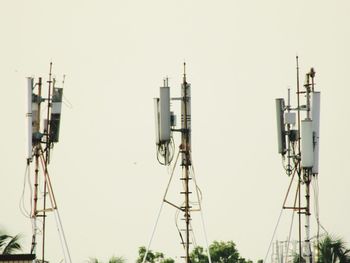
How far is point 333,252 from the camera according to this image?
277 ft

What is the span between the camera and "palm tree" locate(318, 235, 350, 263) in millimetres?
84188

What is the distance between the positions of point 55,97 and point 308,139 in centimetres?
1320

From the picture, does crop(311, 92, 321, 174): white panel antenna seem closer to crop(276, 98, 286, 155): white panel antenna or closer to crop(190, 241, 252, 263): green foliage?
crop(276, 98, 286, 155): white panel antenna

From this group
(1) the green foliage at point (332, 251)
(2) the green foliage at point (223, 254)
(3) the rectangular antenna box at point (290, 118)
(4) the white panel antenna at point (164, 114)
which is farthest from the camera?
(2) the green foliage at point (223, 254)

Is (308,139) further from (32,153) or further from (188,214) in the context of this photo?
(32,153)

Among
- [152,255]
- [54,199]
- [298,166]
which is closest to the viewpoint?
[54,199]

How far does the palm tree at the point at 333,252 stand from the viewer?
3314 inches

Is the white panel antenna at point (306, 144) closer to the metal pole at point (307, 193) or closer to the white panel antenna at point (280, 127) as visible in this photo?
the metal pole at point (307, 193)

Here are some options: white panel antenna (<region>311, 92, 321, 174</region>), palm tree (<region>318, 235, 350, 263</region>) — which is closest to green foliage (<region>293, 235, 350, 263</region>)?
palm tree (<region>318, 235, 350, 263</region>)

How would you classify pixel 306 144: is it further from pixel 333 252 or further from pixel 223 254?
pixel 223 254

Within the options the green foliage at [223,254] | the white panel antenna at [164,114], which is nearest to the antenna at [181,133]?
the white panel antenna at [164,114]

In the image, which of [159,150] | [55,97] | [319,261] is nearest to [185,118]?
[159,150]

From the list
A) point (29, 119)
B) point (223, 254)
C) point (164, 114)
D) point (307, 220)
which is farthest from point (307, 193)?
point (223, 254)

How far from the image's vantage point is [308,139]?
72438mm
